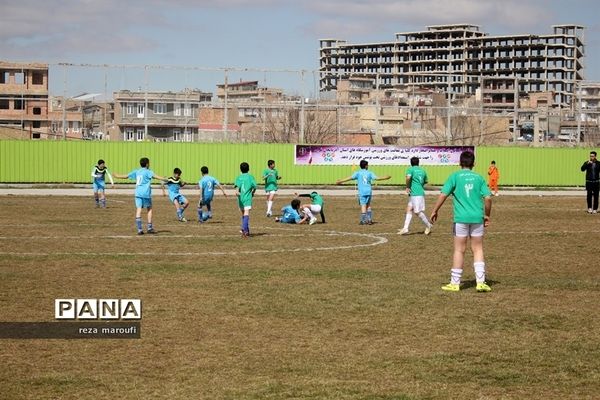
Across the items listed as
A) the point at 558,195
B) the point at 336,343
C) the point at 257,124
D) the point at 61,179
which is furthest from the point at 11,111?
the point at 336,343

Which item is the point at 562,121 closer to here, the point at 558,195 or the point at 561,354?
the point at 558,195

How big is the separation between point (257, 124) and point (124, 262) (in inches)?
2085

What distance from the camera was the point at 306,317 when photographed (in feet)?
48.3

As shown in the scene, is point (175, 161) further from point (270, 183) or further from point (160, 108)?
point (270, 183)

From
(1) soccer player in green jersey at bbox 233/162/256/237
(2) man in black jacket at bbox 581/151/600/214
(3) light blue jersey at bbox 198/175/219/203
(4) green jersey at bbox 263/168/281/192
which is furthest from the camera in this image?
(2) man in black jacket at bbox 581/151/600/214

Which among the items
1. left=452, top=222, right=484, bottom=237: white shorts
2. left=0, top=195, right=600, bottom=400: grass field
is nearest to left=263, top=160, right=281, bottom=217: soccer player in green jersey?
left=0, top=195, right=600, bottom=400: grass field

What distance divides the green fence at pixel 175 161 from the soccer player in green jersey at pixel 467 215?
4474 cm

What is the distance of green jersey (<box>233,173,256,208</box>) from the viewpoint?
27.4 m

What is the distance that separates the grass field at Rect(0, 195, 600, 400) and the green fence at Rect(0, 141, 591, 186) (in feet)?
106

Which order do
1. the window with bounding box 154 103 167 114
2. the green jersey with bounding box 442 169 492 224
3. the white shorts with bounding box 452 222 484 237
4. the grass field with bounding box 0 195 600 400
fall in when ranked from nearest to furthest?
the grass field with bounding box 0 195 600 400
the green jersey with bounding box 442 169 492 224
the white shorts with bounding box 452 222 484 237
the window with bounding box 154 103 167 114

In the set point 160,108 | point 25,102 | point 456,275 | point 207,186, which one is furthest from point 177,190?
point 25,102

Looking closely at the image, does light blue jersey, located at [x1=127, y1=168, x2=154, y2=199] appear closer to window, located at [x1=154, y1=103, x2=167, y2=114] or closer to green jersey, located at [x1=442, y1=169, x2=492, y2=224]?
green jersey, located at [x1=442, y1=169, x2=492, y2=224]

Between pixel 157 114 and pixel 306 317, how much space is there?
2077 inches

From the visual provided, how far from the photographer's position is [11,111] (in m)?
106
